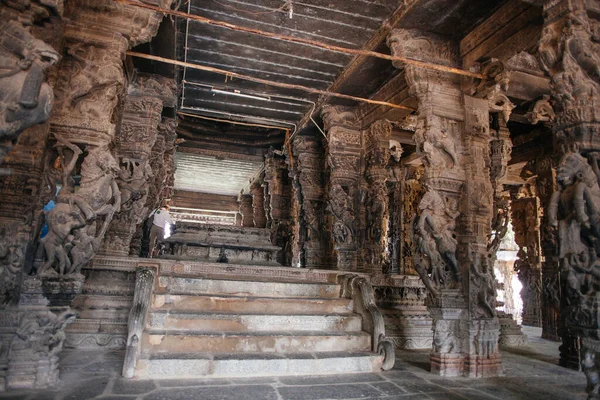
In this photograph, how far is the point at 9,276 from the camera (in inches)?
136

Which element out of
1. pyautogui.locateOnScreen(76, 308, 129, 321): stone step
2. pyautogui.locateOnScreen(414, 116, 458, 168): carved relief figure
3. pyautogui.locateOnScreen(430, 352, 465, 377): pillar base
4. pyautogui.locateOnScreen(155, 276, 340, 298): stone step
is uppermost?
pyautogui.locateOnScreen(414, 116, 458, 168): carved relief figure

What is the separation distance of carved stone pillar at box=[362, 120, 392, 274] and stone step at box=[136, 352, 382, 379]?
342 centimetres

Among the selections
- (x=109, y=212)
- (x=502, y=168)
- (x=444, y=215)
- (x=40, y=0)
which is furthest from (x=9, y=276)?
(x=502, y=168)

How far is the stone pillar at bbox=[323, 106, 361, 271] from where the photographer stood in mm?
8344

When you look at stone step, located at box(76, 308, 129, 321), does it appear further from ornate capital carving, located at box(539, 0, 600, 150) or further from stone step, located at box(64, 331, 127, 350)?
ornate capital carving, located at box(539, 0, 600, 150)

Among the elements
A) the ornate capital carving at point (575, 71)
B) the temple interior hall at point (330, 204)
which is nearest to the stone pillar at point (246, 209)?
the temple interior hall at point (330, 204)

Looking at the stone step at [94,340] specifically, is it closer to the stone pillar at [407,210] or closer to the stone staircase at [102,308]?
the stone staircase at [102,308]

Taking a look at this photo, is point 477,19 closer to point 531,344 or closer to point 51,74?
point 51,74

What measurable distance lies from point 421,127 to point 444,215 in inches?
50.0

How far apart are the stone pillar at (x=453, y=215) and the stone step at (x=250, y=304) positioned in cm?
133

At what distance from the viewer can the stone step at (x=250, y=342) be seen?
4.32 m

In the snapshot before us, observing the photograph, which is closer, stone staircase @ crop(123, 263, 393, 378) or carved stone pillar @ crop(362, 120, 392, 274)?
stone staircase @ crop(123, 263, 393, 378)

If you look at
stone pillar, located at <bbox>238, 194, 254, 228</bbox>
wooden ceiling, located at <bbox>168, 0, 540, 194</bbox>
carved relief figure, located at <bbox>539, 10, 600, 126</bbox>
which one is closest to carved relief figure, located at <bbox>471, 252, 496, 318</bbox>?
carved relief figure, located at <bbox>539, 10, 600, 126</bbox>

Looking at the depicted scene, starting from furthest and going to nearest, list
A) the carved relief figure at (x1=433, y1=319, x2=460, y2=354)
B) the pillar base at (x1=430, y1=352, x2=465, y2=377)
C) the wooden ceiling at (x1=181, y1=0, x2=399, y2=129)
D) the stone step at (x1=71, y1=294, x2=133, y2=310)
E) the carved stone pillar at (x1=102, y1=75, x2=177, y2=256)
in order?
1. the carved stone pillar at (x1=102, y1=75, x2=177, y2=256)
2. the wooden ceiling at (x1=181, y1=0, x2=399, y2=129)
3. the stone step at (x1=71, y1=294, x2=133, y2=310)
4. the carved relief figure at (x1=433, y1=319, x2=460, y2=354)
5. the pillar base at (x1=430, y1=352, x2=465, y2=377)
